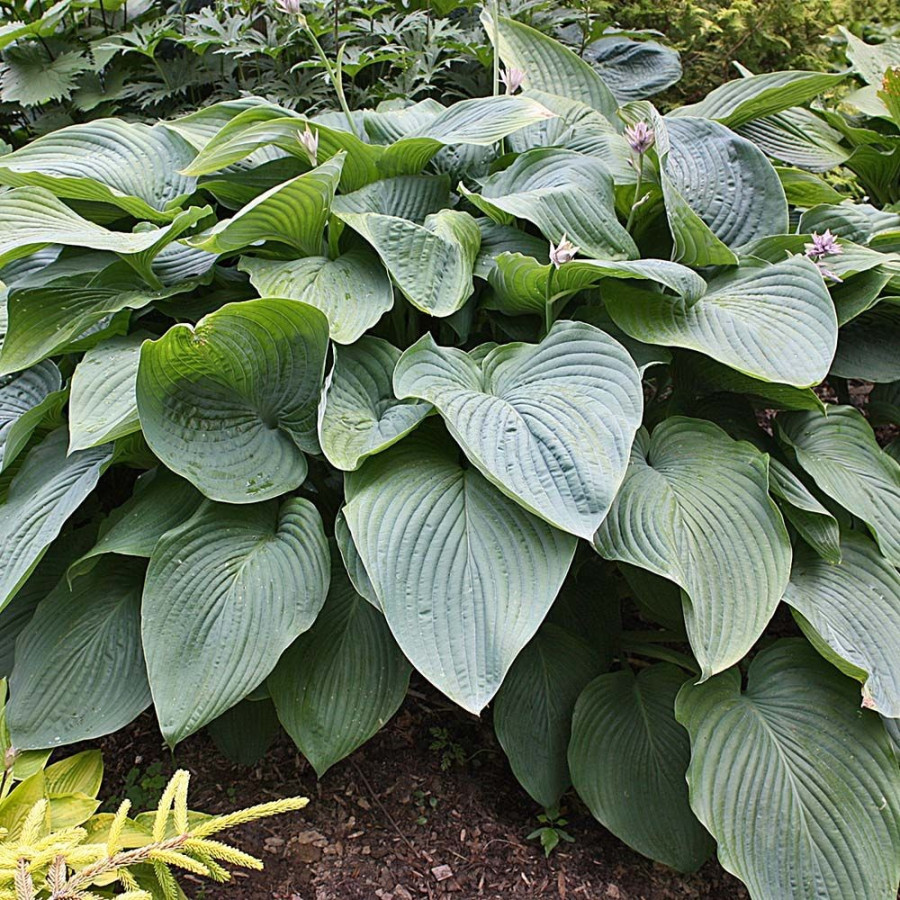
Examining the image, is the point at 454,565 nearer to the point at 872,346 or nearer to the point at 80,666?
the point at 80,666

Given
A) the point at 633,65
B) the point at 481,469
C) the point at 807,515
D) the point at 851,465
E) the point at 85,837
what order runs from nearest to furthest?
the point at 85,837 < the point at 481,469 < the point at 807,515 < the point at 851,465 < the point at 633,65

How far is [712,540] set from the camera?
140 cm

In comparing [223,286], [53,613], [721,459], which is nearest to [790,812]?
[721,459]

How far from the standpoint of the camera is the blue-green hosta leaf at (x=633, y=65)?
8.90 ft

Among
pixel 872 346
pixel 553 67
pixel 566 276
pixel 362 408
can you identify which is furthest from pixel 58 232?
pixel 872 346

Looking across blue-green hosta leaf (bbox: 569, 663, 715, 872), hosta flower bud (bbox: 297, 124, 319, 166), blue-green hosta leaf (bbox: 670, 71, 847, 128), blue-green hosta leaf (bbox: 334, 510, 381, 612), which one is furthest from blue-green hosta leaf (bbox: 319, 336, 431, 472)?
blue-green hosta leaf (bbox: 670, 71, 847, 128)

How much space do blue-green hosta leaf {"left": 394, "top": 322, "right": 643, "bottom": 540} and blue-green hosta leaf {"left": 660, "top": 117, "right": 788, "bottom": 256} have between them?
573mm

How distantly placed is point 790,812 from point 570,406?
74cm

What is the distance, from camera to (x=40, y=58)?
2.68m

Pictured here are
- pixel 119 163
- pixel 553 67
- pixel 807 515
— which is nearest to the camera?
pixel 807 515

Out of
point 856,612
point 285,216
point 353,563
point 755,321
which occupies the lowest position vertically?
point 856,612

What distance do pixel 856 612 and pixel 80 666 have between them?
1.37 m

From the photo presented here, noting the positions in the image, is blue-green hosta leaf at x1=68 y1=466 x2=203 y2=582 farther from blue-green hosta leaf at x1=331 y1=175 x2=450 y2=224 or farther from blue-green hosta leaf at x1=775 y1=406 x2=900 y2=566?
blue-green hosta leaf at x1=775 y1=406 x2=900 y2=566

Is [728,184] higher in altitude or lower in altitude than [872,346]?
higher
